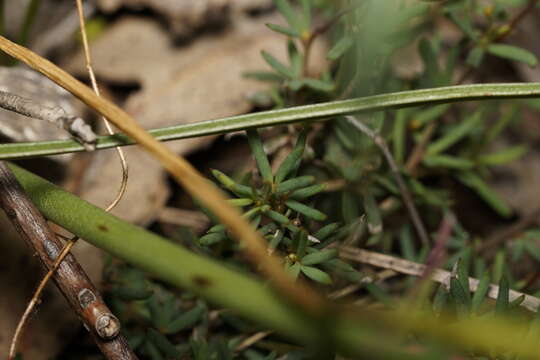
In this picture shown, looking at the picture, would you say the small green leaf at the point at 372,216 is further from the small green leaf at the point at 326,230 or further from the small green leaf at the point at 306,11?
the small green leaf at the point at 306,11

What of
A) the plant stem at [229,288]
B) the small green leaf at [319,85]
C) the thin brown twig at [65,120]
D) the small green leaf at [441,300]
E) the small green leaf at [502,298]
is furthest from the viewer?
the small green leaf at [319,85]

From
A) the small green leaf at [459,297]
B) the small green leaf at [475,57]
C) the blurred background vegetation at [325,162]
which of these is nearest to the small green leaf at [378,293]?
the blurred background vegetation at [325,162]

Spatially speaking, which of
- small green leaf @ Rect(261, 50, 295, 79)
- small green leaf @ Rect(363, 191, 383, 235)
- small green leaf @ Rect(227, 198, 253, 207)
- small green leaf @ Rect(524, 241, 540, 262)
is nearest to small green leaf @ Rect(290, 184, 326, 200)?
small green leaf @ Rect(227, 198, 253, 207)

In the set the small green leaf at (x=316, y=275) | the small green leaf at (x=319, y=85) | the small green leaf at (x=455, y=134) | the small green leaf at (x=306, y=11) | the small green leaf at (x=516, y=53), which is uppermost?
the small green leaf at (x=306, y=11)

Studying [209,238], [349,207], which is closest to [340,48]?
[349,207]

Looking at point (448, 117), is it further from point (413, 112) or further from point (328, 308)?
point (328, 308)
